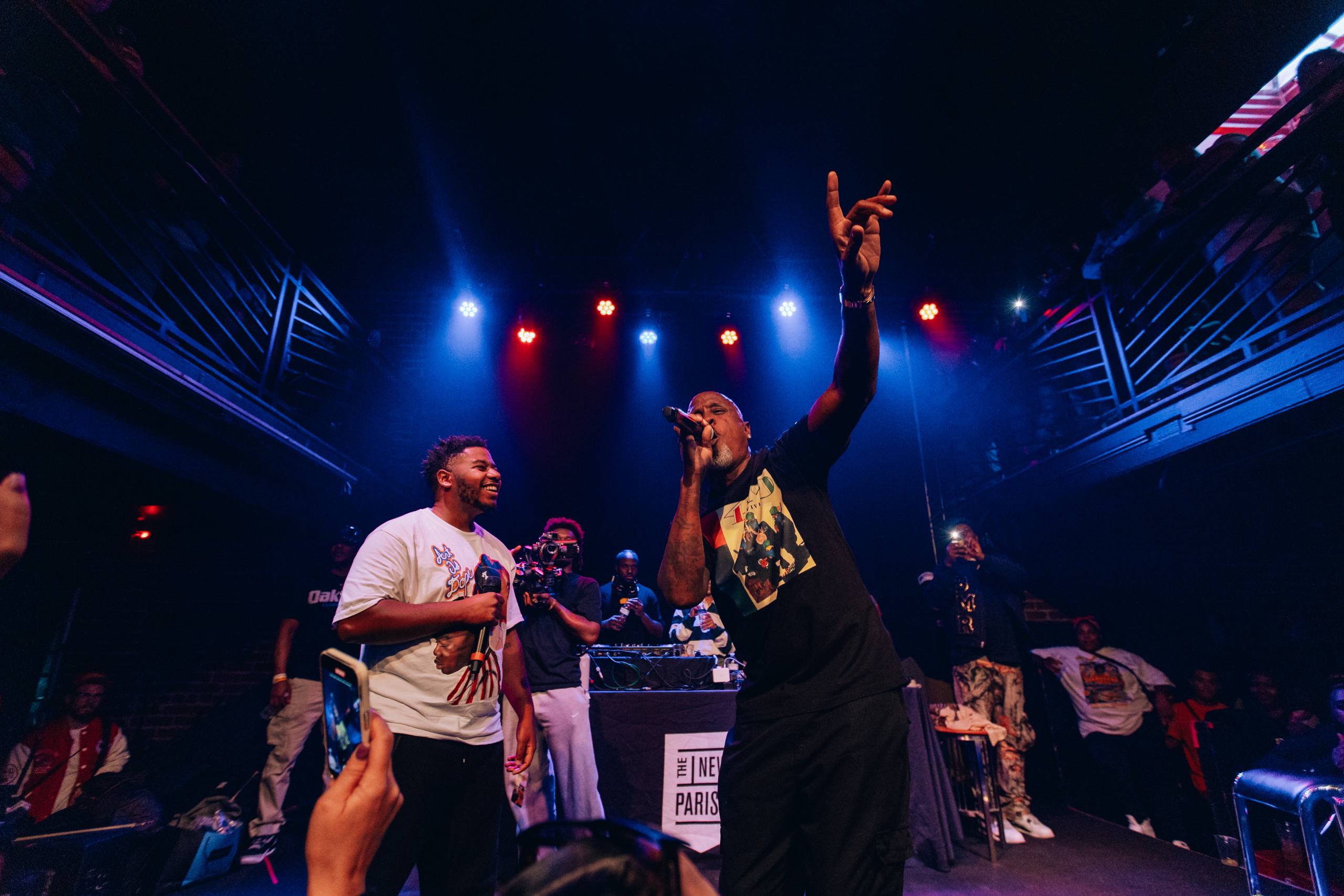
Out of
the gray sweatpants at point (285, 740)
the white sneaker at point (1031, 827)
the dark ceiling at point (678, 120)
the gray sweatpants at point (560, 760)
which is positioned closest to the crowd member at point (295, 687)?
the gray sweatpants at point (285, 740)

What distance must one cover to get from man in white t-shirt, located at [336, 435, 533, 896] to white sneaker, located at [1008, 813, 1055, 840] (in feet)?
15.3

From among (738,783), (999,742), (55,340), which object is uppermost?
(55,340)

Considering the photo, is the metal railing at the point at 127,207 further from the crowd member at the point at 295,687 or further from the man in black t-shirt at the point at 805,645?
the man in black t-shirt at the point at 805,645

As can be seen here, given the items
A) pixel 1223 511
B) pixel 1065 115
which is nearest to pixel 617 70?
pixel 1065 115

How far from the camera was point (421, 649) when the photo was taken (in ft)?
6.84

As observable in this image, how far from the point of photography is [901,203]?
7.36m

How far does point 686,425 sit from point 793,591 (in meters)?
0.65

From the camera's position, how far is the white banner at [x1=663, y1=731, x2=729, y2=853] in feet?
12.9

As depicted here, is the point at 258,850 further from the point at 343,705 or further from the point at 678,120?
the point at 678,120

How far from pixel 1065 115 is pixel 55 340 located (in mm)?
8021

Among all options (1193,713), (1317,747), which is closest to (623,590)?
(1193,713)

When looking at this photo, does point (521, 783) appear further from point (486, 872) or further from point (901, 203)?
point (901, 203)

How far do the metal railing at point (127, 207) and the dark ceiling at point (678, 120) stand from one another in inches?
64.1

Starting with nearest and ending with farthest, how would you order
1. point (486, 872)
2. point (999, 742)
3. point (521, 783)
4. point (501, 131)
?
point (486, 872) < point (521, 783) < point (999, 742) < point (501, 131)
